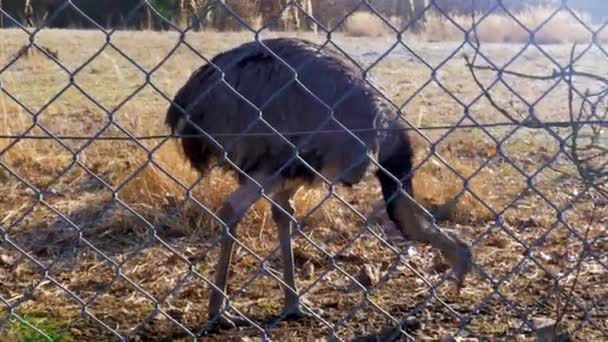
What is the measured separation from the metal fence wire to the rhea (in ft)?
0.05

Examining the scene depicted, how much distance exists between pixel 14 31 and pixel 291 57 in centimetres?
1088

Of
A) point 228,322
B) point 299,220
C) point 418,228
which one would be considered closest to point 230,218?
point 228,322

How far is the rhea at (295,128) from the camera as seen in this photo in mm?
3832

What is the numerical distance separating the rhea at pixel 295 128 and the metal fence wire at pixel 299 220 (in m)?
0.02

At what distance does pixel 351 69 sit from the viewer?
3994mm

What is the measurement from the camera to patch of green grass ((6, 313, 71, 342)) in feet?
11.2

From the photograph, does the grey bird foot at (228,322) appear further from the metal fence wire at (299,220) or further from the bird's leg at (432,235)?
the bird's leg at (432,235)

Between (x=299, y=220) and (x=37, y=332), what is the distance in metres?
1.88

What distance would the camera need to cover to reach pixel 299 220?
5.02 metres

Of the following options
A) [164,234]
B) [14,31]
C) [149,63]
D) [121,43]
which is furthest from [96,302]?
[14,31]

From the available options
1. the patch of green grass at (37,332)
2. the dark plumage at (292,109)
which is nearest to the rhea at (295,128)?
the dark plumage at (292,109)

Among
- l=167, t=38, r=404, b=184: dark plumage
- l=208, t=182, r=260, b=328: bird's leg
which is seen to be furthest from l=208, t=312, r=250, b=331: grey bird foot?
l=167, t=38, r=404, b=184: dark plumage

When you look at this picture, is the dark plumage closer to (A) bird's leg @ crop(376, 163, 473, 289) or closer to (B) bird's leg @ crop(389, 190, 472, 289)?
(A) bird's leg @ crop(376, 163, 473, 289)

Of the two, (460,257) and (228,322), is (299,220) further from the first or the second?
(460,257)
